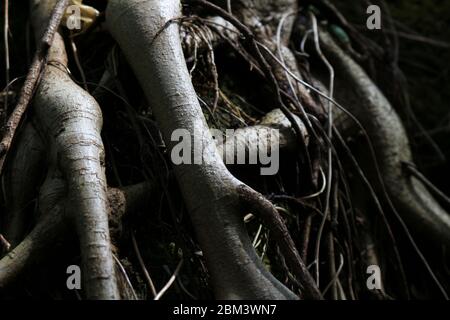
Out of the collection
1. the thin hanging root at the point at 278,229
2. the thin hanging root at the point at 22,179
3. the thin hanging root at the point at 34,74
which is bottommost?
the thin hanging root at the point at 278,229

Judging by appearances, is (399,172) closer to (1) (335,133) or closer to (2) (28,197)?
(1) (335,133)

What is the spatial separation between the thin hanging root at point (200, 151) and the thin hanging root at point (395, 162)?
91 centimetres

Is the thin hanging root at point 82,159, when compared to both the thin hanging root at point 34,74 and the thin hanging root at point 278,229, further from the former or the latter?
the thin hanging root at point 278,229

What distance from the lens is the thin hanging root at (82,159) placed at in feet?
5.37

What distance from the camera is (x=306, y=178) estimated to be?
2.38 metres

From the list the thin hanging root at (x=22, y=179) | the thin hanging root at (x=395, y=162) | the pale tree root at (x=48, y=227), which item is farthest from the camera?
the thin hanging root at (x=395, y=162)

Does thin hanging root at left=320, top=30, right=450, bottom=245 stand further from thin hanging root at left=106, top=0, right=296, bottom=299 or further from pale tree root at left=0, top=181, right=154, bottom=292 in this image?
pale tree root at left=0, top=181, right=154, bottom=292

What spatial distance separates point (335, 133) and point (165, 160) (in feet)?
2.44

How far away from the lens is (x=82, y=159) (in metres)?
1.81

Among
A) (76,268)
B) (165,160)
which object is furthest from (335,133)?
(76,268)

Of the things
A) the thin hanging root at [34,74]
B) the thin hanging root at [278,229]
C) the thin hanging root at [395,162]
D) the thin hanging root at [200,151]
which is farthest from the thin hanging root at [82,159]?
the thin hanging root at [395,162]

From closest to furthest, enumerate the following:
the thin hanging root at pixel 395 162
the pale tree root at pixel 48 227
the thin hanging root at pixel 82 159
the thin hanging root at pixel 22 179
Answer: the thin hanging root at pixel 82 159
the pale tree root at pixel 48 227
the thin hanging root at pixel 22 179
the thin hanging root at pixel 395 162

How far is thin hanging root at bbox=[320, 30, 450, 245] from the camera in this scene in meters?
2.67

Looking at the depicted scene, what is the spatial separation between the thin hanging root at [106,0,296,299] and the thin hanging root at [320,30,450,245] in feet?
2.98
